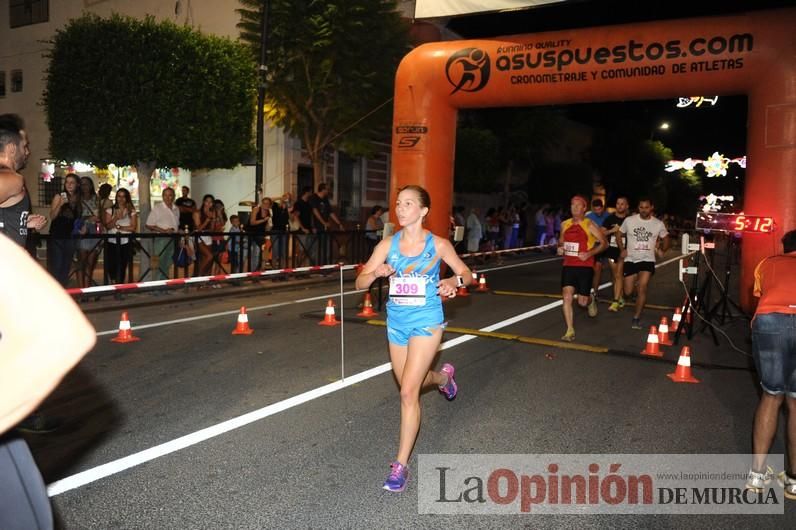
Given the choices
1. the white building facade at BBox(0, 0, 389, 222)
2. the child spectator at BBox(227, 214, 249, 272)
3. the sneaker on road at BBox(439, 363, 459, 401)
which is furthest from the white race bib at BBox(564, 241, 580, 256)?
the white building facade at BBox(0, 0, 389, 222)

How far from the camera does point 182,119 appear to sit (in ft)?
55.6

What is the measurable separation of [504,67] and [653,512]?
30.7 feet

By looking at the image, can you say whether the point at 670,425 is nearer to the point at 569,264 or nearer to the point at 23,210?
the point at 569,264

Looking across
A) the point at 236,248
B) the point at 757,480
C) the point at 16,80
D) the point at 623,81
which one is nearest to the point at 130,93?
the point at 236,248

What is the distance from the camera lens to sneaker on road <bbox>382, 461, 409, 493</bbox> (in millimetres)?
4125

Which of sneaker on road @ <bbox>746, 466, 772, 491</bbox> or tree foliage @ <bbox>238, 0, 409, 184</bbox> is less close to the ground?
tree foliage @ <bbox>238, 0, 409, 184</bbox>

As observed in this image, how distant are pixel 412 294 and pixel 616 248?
9.82m

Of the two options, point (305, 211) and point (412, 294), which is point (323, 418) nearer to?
point (412, 294)

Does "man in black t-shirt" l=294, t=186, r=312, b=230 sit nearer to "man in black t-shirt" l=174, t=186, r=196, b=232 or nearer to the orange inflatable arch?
"man in black t-shirt" l=174, t=186, r=196, b=232

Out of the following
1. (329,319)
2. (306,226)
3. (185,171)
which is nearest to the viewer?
(329,319)

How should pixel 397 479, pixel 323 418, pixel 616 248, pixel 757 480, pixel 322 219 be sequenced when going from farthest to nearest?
pixel 322 219 → pixel 616 248 → pixel 323 418 → pixel 757 480 → pixel 397 479

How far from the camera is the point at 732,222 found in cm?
891

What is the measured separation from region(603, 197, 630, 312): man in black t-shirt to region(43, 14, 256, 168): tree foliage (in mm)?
10246

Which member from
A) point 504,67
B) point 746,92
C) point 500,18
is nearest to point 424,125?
point 504,67
